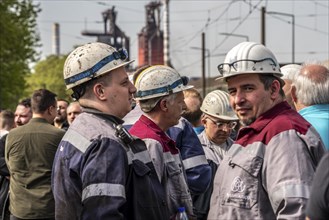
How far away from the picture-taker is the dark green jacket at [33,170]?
7391 millimetres

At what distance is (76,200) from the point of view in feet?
13.6

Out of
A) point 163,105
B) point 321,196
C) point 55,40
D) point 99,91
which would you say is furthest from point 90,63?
point 55,40

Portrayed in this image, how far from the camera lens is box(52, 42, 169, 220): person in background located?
3.98 metres

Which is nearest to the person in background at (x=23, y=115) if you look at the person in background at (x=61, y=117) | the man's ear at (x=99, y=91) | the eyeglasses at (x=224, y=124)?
the person in background at (x=61, y=117)

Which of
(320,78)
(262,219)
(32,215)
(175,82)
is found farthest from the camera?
(32,215)

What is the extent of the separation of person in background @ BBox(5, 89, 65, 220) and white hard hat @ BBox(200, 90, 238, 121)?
1672 mm

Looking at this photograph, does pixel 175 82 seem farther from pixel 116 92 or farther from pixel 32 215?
pixel 32 215

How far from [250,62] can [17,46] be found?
102ft

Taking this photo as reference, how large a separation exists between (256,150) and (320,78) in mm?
947

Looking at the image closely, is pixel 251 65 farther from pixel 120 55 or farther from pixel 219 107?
pixel 219 107

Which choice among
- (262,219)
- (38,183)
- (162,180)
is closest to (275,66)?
(262,219)

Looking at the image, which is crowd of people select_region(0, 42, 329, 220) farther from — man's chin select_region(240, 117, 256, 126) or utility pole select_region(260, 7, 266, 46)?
utility pole select_region(260, 7, 266, 46)

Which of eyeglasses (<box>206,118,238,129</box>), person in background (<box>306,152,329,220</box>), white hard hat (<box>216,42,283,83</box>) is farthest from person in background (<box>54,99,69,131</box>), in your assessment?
person in background (<box>306,152,329,220</box>)

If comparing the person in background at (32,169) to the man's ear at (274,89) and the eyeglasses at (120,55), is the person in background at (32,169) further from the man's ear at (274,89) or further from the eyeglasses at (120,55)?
the man's ear at (274,89)
